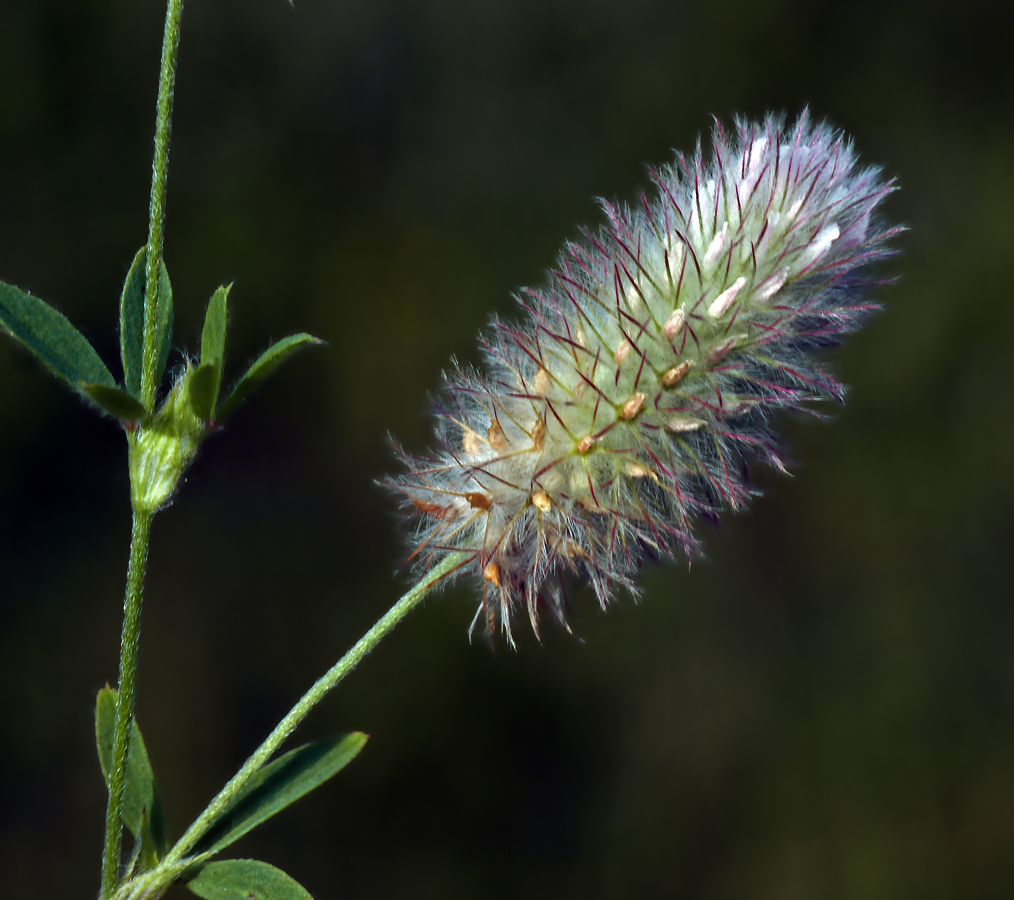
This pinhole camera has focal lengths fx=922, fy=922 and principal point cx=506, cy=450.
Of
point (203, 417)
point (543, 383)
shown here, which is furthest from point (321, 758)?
point (543, 383)

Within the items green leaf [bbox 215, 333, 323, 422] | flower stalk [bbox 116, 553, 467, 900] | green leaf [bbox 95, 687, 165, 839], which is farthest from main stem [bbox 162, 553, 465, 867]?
green leaf [bbox 215, 333, 323, 422]

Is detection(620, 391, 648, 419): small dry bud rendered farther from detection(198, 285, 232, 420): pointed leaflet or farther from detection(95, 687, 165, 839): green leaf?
detection(95, 687, 165, 839): green leaf

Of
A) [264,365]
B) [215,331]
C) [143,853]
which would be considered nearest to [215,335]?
[215,331]

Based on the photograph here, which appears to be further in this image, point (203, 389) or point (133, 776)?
point (133, 776)

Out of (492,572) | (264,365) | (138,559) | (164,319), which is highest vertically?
(164,319)

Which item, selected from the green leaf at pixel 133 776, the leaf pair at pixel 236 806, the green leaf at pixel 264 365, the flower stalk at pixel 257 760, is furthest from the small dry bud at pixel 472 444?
the green leaf at pixel 133 776

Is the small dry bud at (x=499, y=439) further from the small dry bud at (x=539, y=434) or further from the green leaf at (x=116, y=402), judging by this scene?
the green leaf at (x=116, y=402)

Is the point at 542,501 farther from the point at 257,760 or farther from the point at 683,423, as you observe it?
the point at 257,760
